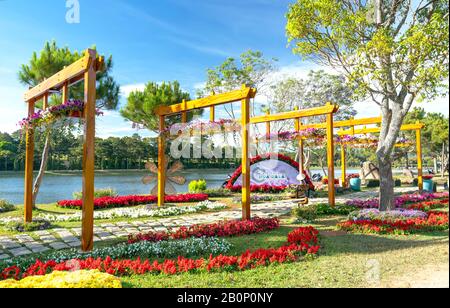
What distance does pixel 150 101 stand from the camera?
20906mm

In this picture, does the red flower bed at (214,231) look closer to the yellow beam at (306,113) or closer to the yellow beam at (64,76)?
the yellow beam at (64,76)

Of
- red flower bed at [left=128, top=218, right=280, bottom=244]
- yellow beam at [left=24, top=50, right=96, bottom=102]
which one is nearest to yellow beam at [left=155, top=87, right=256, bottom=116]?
red flower bed at [left=128, top=218, right=280, bottom=244]

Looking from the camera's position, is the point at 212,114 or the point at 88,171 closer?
the point at 88,171

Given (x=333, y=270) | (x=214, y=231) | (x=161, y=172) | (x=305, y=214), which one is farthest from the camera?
(x=161, y=172)

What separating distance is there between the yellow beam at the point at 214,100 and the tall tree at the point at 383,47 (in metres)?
2.13

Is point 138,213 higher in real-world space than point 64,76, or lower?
lower

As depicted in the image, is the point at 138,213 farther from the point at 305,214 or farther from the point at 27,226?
the point at 305,214

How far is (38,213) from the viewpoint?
11234 millimetres

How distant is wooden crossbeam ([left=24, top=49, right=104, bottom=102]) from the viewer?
6.34 m

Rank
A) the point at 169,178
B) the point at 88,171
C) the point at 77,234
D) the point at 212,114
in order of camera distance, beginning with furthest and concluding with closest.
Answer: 1. the point at 169,178
2. the point at 212,114
3. the point at 77,234
4. the point at 88,171

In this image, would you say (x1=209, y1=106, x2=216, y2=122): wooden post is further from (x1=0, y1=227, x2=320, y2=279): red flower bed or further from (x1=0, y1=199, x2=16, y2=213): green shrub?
(x1=0, y1=199, x2=16, y2=213): green shrub

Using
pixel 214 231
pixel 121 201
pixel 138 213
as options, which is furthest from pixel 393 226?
pixel 121 201

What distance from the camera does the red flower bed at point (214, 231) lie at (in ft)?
21.9

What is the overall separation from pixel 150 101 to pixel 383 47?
52.0 feet
